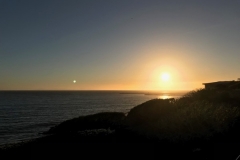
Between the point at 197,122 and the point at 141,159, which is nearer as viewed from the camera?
the point at 141,159

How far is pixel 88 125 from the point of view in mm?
47750

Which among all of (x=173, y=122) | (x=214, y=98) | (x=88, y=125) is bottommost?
(x=88, y=125)

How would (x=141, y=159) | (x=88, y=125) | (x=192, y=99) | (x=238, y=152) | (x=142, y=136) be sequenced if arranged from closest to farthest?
1. (x=238, y=152)
2. (x=141, y=159)
3. (x=142, y=136)
4. (x=192, y=99)
5. (x=88, y=125)

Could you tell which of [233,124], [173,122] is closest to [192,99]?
[173,122]

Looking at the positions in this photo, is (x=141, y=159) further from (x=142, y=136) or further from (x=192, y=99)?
(x=192, y=99)

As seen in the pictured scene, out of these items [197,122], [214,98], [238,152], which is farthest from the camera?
[214,98]

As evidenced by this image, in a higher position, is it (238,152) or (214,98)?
(214,98)

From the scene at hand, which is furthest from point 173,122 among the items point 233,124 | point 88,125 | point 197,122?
point 88,125

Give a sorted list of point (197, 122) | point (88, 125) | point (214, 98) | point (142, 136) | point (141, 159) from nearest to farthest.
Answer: point (141, 159), point (197, 122), point (142, 136), point (214, 98), point (88, 125)

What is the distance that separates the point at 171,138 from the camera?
22469mm

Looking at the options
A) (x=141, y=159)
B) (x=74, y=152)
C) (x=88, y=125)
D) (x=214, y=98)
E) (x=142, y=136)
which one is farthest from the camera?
(x=88, y=125)

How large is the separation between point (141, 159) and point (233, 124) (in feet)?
33.1

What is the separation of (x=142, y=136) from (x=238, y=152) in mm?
12241

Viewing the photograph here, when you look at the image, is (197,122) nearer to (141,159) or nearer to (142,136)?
(142,136)
